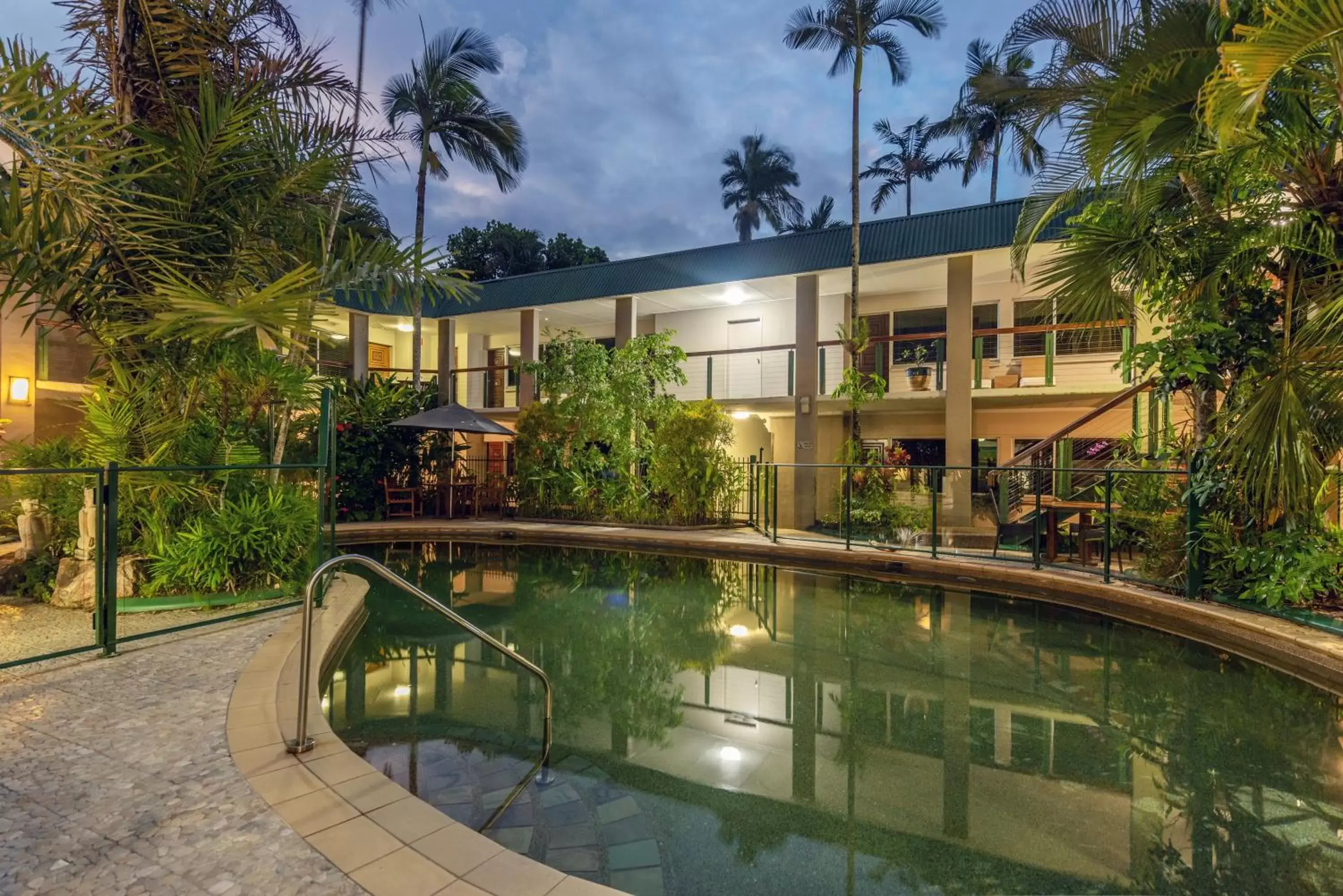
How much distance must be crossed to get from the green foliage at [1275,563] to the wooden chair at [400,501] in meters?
12.2

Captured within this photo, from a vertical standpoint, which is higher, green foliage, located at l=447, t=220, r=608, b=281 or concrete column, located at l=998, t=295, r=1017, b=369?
green foliage, located at l=447, t=220, r=608, b=281

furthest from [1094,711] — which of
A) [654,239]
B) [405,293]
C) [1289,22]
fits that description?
[654,239]

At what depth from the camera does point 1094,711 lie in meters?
4.12

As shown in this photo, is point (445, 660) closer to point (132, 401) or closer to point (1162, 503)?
point (132, 401)

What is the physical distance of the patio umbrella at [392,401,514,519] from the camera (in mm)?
11516

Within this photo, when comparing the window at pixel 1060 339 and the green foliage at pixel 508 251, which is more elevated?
the green foliage at pixel 508 251

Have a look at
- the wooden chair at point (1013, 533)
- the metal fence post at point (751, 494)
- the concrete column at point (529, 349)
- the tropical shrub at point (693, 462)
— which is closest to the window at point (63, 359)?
the concrete column at point (529, 349)

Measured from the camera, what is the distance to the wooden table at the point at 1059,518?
308 inches

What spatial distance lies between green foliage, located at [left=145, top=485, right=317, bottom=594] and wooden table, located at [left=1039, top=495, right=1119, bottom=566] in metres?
8.01

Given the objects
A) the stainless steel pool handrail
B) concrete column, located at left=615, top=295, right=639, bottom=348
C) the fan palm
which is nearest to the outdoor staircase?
the fan palm

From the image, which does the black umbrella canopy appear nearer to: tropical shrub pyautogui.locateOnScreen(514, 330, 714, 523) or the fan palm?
tropical shrub pyautogui.locateOnScreen(514, 330, 714, 523)

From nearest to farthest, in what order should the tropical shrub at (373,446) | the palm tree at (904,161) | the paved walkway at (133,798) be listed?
the paved walkway at (133,798)
the tropical shrub at (373,446)
the palm tree at (904,161)

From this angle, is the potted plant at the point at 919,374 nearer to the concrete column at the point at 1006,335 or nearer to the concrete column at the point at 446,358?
the concrete column at the point at 1006,335

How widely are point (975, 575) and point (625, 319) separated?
934 cm
